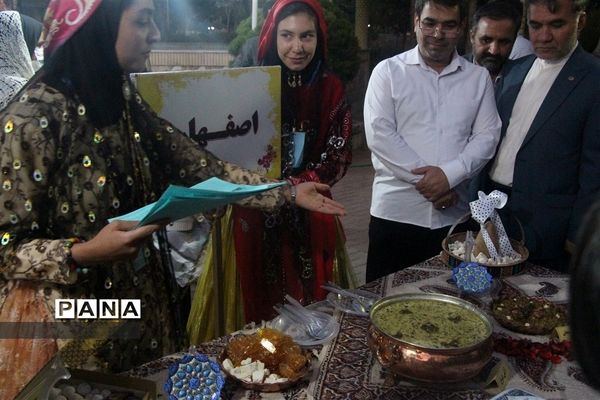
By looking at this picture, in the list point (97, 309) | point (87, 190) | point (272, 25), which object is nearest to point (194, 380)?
point (97, 309)

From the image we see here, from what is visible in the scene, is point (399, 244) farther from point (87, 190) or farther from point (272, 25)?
point (87, 190)

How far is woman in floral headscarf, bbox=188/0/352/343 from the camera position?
2.40 meters

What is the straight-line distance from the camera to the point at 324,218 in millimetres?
2639

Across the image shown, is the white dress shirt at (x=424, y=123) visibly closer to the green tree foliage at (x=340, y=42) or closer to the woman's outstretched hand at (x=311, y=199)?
the woman's outstretched hand at (x=311, y=199)

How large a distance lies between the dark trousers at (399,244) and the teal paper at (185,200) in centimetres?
140

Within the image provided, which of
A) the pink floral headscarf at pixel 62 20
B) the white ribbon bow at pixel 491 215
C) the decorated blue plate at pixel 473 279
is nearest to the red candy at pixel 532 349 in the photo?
the decorated blue plate at pixel 473 279

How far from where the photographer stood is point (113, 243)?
1458mm

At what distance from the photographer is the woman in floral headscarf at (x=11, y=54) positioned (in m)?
2.07

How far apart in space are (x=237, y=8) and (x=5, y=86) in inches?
58.8

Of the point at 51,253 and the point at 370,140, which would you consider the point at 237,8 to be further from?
the point at 51,253

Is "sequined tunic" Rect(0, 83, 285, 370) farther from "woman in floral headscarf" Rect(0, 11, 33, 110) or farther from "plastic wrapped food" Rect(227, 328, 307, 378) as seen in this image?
"woman in floral headscarf" Rect(0, 11, 33, 110)

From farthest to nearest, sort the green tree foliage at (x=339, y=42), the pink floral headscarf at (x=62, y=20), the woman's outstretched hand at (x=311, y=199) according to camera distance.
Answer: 1. the green tree foliage at (x=339, y=42)
2. the woman's outstretched hand at (x=311, y=199)
3. the pink floral headscarf at (x=62, y=20)

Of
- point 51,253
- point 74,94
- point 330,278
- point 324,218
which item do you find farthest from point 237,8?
point 51,253

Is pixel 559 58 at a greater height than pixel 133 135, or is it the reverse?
pixel 559 58
